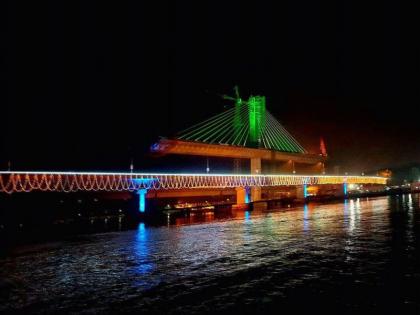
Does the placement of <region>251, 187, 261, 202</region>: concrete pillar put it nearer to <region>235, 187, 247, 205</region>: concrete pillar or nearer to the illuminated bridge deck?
the illuminated bridge deck

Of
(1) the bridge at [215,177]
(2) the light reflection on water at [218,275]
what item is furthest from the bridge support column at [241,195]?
(2) the light reflection on water at [218,275]

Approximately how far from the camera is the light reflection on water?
11.0 m

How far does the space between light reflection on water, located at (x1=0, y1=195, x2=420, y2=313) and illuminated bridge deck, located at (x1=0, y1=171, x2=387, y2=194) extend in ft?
57.2

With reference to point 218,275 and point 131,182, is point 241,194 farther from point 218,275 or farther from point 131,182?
point 218,275

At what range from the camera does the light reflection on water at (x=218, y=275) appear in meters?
11.0

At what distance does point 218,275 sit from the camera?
14305 mm

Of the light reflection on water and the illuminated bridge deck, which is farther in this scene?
the illuminated bridge deck

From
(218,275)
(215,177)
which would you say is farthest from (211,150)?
(218,275)

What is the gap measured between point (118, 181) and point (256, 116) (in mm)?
36938

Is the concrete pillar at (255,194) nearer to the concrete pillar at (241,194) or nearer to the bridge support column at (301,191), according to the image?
the concrete pillar at (241,194)

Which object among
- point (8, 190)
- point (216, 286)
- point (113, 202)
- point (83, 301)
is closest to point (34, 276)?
point (83, 301)

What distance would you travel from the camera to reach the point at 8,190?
4000 centimetres

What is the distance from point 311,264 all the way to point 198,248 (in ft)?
23.9

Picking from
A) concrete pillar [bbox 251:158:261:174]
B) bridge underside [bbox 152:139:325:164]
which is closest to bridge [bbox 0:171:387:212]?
concrete pillar [bbox 251:158:261:174]
